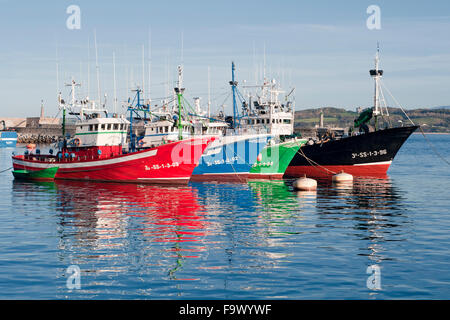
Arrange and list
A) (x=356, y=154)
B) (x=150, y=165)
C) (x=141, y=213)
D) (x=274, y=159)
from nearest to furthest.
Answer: (x=141, y=213)
(x=150, y=165)
(x=274, y=159)
(x=356, y=154)

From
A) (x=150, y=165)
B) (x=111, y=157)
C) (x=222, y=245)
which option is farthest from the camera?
(x=111, y=157)

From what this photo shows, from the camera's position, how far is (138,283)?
16453 mm

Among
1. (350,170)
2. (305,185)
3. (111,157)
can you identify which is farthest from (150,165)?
(350,170)

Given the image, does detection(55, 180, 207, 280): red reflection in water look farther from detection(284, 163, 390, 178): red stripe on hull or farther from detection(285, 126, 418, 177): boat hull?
detection(285, 126, 418, 177): boat hull

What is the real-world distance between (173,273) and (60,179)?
3811 centimetres

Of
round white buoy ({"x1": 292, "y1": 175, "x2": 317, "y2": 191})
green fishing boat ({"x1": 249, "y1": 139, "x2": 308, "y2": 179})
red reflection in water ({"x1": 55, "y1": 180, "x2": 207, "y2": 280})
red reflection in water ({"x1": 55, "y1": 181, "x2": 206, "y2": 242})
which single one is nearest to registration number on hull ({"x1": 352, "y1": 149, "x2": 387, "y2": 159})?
green fishing boat ({"x1": 249, "y1": 139, "x2": 308, "y2": 179})

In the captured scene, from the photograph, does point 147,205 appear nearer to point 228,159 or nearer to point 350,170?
point 228,159

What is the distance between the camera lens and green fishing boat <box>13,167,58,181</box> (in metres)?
51.9

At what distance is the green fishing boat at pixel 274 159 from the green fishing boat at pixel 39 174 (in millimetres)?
Answer: 21241

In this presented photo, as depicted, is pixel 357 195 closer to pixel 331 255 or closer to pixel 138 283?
pixel 331 255

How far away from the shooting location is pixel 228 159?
175 feet

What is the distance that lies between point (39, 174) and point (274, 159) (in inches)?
1005

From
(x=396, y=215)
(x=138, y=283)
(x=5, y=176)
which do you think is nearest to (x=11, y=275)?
(x=138, y=283)

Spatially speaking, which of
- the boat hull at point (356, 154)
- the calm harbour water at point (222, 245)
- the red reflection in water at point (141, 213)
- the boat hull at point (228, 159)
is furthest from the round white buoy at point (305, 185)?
the boat hull at point (356, 154)
